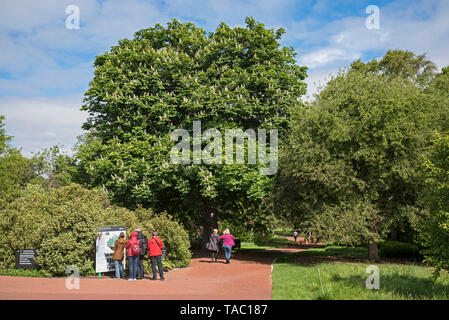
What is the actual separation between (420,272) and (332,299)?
6972 mm

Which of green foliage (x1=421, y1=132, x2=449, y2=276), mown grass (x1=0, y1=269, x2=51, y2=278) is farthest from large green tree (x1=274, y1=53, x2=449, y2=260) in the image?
mown grass (x1=0, y1=269, x2=51, y2=278)

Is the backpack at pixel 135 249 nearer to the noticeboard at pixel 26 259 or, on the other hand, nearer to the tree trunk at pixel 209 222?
the noticeboard at pixel 26 259

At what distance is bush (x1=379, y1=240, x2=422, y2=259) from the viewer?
919 inches

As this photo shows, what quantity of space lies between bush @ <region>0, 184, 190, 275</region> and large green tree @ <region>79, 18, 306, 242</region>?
12.6 feet

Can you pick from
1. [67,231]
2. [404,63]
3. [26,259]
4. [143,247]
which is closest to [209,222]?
[143,247]

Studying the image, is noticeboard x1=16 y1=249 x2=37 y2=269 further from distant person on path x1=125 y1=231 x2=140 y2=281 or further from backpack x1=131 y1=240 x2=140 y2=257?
backpack x1=131 y1=240 x2=140 y2=257

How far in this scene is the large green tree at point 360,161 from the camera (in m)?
17.7

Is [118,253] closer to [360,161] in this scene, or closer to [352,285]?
[352,285]

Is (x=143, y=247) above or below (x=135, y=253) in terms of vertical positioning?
above

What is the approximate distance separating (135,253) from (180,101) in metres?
12.5

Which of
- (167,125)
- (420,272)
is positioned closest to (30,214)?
(167,125)

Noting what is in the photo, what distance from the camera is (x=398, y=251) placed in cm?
2375
